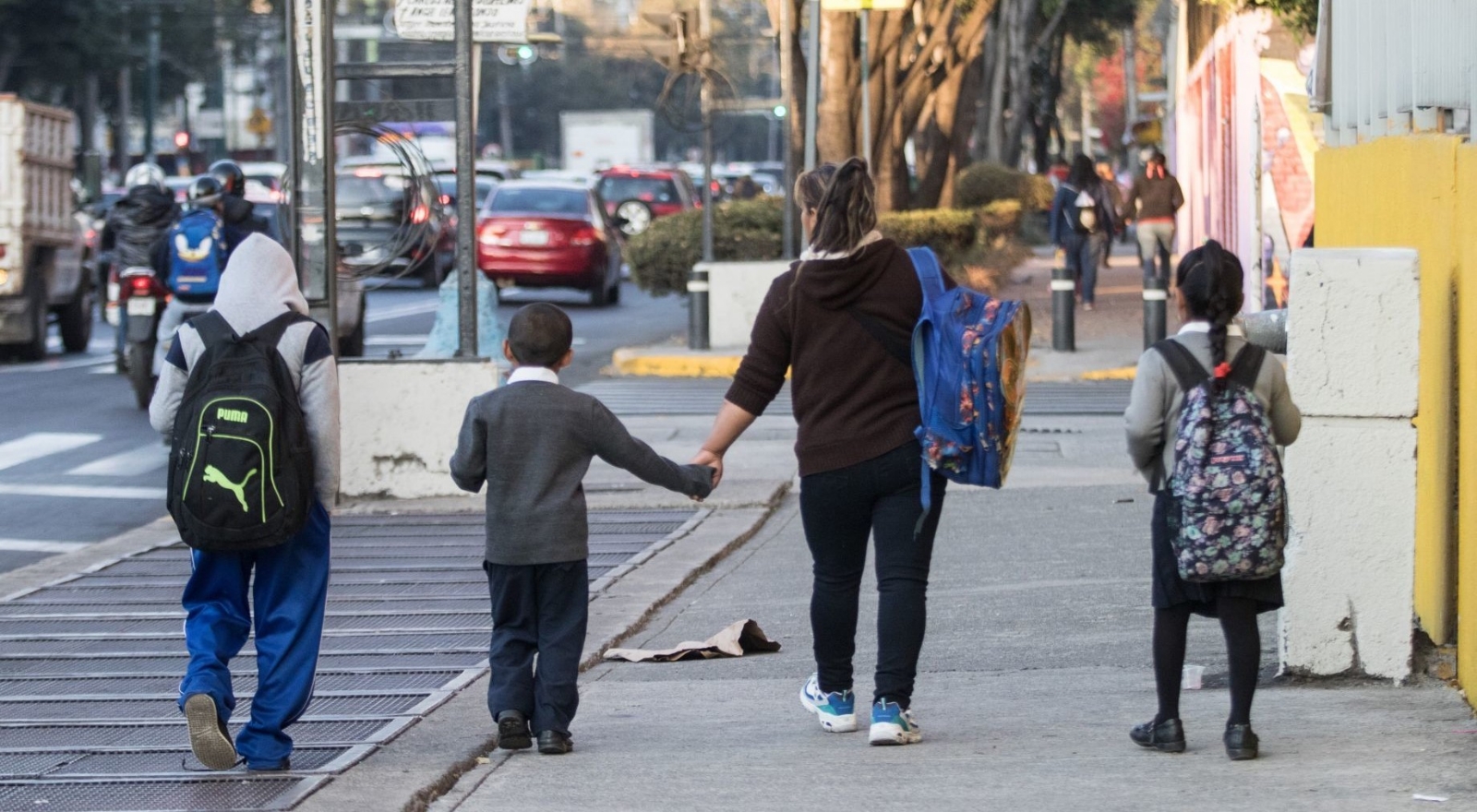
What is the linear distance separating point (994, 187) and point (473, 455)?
32517 millimetres

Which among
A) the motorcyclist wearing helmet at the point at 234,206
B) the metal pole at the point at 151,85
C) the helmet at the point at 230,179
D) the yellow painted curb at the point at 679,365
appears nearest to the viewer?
the motorcyclist wearing helmet at the point at 234,206

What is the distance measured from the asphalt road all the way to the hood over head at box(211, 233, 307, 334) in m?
4.94

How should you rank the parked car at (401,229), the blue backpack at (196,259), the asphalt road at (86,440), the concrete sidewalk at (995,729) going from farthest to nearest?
the blue backpack at (196,259) < the parked car at (401,229) < the asphalt road at (86,440) < the concrete sidewalk at (995,729)

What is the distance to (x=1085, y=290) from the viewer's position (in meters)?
24.5

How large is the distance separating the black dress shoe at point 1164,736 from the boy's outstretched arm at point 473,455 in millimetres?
1959

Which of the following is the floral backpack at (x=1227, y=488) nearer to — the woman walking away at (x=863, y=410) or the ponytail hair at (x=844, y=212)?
the woman walking away at (x=863, y=410)

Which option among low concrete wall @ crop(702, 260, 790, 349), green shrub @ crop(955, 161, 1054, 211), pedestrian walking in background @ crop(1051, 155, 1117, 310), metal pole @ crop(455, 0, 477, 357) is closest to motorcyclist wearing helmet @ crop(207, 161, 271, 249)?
metal pole @ crop(455, 0, 477, 357)

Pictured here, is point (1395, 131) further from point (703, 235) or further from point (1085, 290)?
point (1085, 290)

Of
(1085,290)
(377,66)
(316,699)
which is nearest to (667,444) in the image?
(377,66)

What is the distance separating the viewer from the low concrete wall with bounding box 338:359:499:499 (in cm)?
1152

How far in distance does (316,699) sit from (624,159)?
67.0 meters

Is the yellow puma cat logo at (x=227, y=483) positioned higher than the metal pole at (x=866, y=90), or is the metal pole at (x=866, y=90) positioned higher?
the metal pole at (x=866, y=90)

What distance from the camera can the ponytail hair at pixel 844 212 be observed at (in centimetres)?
585

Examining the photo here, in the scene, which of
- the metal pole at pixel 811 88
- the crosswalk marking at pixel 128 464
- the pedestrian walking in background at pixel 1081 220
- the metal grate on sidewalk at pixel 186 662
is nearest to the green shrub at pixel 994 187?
the pedestrian walking in background at pixel 1081 220
